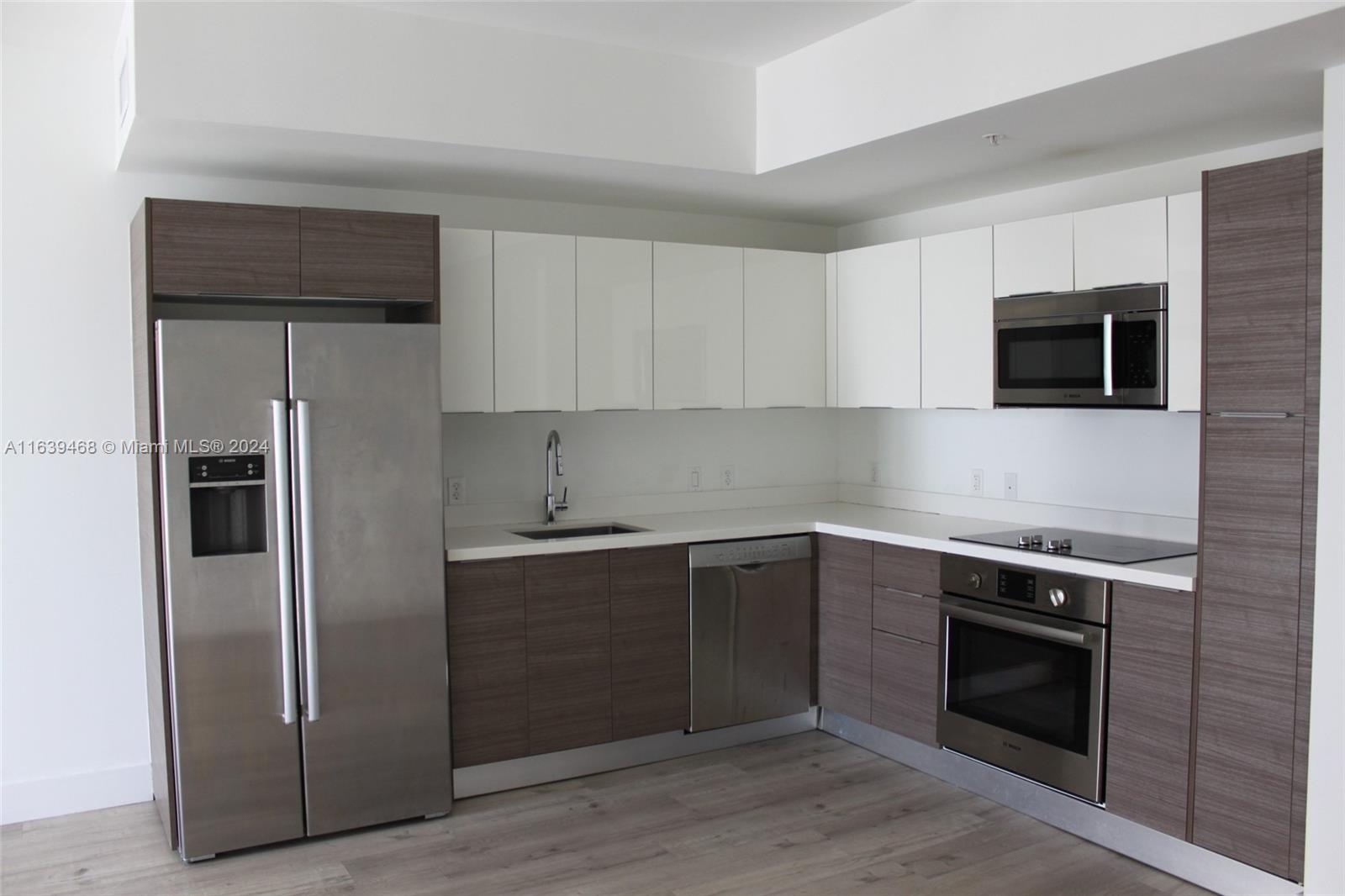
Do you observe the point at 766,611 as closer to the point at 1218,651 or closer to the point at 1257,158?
the point at 1218,651

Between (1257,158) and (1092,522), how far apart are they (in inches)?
54.5

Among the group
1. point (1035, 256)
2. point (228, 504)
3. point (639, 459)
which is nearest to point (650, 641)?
point (639, 459)

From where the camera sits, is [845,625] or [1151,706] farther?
[845,625]

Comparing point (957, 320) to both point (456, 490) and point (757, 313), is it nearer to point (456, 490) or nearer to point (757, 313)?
point (757, 313)

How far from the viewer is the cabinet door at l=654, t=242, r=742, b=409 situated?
4.27 m

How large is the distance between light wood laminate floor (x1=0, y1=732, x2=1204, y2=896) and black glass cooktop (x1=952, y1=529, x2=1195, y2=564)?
95 cm

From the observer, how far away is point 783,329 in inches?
180

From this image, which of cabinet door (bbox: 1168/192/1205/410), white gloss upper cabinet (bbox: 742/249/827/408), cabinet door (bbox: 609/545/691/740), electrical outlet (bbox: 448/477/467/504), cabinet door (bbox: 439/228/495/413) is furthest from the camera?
white gloss upper cabinet (bbox: 742/249/827/408)

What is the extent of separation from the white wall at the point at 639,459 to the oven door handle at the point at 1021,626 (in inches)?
56.2

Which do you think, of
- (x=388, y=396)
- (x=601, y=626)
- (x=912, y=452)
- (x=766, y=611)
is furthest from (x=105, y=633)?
(x=912, y=452)

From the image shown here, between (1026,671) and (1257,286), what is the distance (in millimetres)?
1422

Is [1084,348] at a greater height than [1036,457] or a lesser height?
greater

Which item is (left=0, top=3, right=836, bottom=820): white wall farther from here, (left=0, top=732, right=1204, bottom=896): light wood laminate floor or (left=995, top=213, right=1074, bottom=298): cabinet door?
(left=995, top=213, right=1074, bottom=298): cabinet door

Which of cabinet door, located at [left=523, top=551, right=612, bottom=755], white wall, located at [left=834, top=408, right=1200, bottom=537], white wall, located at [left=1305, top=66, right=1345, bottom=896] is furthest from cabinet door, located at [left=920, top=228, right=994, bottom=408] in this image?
cabinet door, located at [left=523, top=551, right=612, bottom=755]
